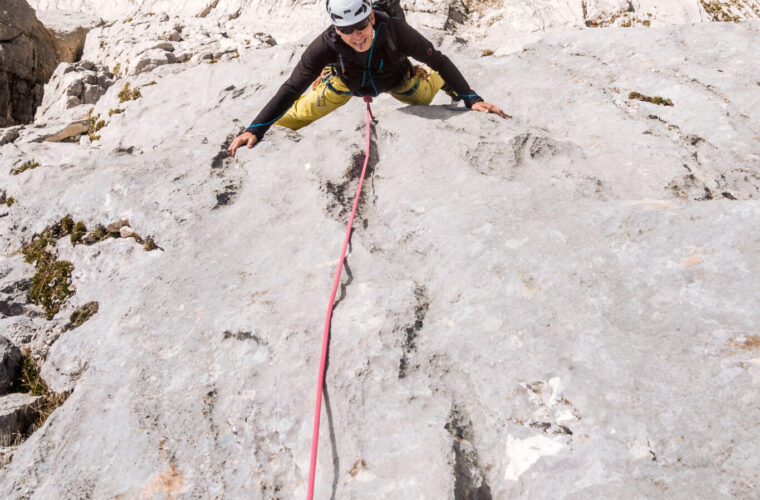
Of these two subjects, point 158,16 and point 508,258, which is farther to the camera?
point 158,16

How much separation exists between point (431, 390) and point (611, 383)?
1.35m

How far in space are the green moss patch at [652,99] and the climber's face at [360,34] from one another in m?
4.63

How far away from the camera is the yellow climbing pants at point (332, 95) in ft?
25.3

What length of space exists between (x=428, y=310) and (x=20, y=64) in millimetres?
21137

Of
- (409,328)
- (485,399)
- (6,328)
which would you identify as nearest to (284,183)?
(409,328)

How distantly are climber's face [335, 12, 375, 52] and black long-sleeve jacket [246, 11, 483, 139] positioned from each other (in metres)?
0.16

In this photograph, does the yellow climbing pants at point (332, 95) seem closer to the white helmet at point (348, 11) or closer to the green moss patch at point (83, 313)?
the white helmet at point (348, 11)

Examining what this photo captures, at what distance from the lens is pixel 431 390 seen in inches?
145

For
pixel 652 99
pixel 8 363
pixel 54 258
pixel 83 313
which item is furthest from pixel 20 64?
pixel 652 99

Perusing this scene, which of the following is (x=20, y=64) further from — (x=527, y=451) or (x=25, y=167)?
(x=527, y=451)

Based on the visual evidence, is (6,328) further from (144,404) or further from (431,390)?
(431,390)

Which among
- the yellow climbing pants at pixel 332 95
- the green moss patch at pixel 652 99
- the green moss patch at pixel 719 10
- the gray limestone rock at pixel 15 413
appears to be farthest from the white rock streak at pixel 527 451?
the green moss patch at pixel 719 10

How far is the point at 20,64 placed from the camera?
57.3ft

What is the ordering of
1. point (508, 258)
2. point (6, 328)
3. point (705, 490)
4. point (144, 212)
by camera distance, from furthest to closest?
point (144, 212) < point (6, 328) < point (508, 258) < point (705, 490)
